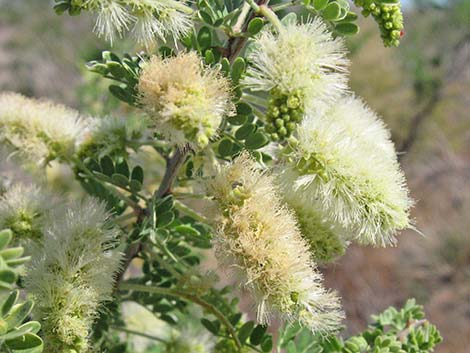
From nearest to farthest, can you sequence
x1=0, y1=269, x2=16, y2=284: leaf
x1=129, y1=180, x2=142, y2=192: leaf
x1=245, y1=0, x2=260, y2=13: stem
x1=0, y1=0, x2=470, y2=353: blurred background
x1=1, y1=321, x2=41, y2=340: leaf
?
x1=0, y1=269, x2=16, y2=284: leaf → x1=1, y1=321, x2=41, y2=340: leaf → x1=245, y1=0, x2=260, y2=13: stem → x1=129, y1=180, x2=142, y2=192: leaf → x1=0, y1=0, x2=470, y2=353: blurred background

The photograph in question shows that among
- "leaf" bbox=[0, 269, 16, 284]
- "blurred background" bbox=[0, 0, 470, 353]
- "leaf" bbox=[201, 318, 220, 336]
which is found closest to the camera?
"leaf" bbox=[0, 269, 16, 284]

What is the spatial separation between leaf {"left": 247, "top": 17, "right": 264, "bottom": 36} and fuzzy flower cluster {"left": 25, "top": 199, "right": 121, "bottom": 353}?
55 cm

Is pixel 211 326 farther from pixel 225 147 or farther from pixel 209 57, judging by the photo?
pixel 209 57

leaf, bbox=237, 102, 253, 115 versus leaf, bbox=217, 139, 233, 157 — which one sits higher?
leaf, bbox=237, 102, 253, 115

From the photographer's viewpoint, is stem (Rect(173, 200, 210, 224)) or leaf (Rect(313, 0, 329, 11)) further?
stem (Rect(173, 200, 210, 224))

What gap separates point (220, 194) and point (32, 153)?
667 mm

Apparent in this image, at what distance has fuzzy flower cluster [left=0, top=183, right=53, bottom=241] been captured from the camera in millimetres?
1562

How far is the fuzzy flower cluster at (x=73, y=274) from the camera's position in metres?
1.30

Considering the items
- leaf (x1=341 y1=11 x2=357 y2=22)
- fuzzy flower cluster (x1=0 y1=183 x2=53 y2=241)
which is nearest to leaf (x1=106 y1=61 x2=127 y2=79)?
fuzzy flower cluster (x1=0 y1=183 x2=53 y2=241)

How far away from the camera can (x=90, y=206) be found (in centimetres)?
149

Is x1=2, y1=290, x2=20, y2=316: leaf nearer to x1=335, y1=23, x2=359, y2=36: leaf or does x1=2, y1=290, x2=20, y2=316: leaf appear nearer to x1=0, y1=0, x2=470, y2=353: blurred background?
x1=335, y1=23, x2=359, y2=36: leaf

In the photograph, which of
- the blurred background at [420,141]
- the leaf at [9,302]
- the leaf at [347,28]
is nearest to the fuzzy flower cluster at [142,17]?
the leaf at [347,28]

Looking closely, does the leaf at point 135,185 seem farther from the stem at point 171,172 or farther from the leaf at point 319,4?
the leaf at point 319,4

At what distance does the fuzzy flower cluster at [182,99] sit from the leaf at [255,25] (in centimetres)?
17
